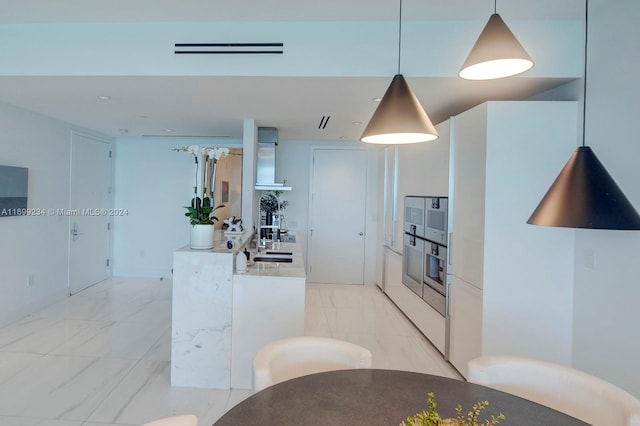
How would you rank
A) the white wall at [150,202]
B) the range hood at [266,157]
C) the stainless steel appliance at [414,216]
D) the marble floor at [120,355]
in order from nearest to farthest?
the marble floor at [120,355], the stainless steel appliance at [414,216], the range hood at [266,157], the white wall at [150,202]

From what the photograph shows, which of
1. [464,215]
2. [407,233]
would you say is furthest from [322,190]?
[464,215]

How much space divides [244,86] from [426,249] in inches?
95.9

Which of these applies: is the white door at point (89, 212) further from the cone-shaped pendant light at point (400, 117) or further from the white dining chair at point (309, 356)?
the cone-shaped pendant light at point (400, 117)

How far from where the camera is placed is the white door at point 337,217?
19.5 ft

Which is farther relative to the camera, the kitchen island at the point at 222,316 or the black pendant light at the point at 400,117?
the kitchen island at the point at 222,316

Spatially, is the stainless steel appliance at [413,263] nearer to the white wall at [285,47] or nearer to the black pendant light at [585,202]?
the white wall at [285,47]

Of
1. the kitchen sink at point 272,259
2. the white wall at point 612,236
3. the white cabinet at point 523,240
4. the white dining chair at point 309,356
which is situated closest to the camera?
the white dining chair at point 309,356

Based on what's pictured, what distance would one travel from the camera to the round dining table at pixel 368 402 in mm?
1067

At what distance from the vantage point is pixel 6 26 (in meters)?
2.75

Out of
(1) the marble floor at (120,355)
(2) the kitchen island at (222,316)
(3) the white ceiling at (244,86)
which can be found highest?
(3) the white ceiling at (244,86)

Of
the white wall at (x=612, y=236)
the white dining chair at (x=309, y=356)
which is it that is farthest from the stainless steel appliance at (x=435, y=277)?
the white dining chair at (x=309, y=356)

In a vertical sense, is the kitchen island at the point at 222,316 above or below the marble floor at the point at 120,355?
above

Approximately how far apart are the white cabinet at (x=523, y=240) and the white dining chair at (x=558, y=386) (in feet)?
3.96

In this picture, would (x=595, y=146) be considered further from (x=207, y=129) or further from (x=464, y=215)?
(x=207, y=129)
